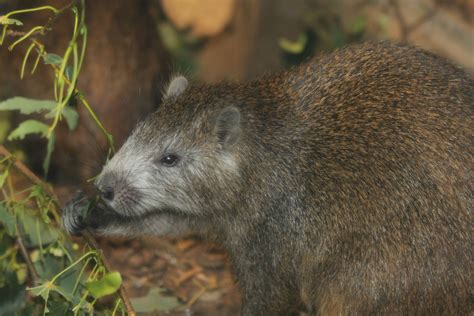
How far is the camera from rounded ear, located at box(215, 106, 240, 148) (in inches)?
220

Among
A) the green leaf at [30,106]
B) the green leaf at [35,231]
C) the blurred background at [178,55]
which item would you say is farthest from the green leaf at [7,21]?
the green leaf at [35,231]

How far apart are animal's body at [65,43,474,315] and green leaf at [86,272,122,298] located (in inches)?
35.7

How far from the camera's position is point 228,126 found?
5613 mm

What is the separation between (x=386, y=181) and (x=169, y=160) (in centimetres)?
139

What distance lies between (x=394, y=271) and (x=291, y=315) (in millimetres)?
1417

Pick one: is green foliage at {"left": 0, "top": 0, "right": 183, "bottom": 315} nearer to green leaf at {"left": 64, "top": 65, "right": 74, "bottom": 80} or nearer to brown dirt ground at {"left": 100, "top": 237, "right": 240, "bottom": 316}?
green leaf at {"left": 64, "top": 65, "right": 74, "bottom": 80}

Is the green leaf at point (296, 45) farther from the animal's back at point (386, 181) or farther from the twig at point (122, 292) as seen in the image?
the twig at point (122, 292)

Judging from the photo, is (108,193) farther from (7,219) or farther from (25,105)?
(25,105)

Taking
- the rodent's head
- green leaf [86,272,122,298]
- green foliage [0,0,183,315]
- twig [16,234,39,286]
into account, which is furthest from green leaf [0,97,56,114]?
green leaf [86,272,122,298]

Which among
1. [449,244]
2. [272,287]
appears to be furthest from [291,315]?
[449,244]

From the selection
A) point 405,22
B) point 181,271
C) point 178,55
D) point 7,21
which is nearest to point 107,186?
point 7,21

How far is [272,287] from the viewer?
5.75 metres

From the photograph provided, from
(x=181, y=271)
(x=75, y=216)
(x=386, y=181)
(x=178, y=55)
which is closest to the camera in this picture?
(x=386, y=181)

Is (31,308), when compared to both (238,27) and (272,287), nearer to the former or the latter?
(272,287)
